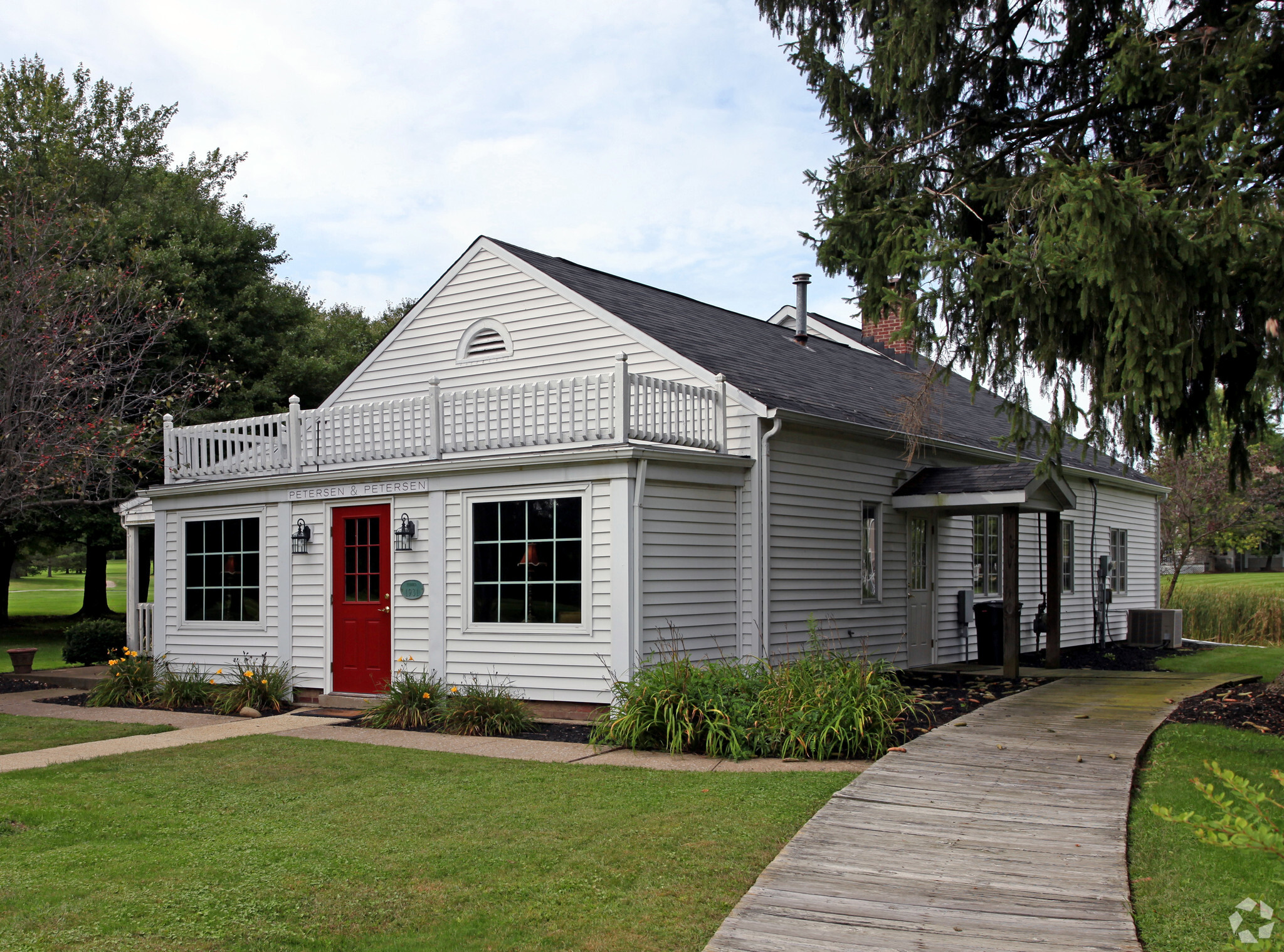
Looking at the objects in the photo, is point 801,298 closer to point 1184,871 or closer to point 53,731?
point 53,731

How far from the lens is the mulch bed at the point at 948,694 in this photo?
9.91 metres

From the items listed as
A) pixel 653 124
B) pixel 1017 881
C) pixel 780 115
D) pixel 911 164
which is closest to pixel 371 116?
pixel 653 124

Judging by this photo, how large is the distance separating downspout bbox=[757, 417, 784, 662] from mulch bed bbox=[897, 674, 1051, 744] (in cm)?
181

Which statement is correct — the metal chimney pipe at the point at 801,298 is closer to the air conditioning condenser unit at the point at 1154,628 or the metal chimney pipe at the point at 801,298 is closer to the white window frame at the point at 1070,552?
the white window frame at the point at 1070,552

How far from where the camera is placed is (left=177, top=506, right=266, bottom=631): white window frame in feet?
44.3

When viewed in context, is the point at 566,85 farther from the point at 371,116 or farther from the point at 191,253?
the point at 191,253

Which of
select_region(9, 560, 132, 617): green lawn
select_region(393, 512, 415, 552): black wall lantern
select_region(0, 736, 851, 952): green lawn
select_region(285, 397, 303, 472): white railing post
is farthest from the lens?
select_region(9, 560, 132, 617): green lawn

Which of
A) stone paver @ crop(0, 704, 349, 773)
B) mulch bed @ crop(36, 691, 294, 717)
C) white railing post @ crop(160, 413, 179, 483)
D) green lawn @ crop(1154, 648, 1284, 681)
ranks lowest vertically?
green lawn @ crop(1154, 648, 1284, 681)

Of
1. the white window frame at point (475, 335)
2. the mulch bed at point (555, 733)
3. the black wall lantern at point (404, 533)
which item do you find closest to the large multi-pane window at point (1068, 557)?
the white window frame at point (475, 335)

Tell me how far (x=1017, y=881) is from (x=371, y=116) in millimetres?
12337

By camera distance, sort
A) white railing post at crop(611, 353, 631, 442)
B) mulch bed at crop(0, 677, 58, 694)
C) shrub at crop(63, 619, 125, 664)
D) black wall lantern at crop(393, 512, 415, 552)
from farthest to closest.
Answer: shrub at crop(63, 619, 125, 664) → mulch bed at crop(0, 677, 58, 694) → black wall lantern at crop(393, 512, 415, 552) → white railing post at crop(611, 353, 631, 442)

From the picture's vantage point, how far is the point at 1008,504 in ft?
45.2

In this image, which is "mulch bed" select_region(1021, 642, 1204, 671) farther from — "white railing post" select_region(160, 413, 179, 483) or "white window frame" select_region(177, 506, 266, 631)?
"white railing post" select_region(160, 413, 179, 483)

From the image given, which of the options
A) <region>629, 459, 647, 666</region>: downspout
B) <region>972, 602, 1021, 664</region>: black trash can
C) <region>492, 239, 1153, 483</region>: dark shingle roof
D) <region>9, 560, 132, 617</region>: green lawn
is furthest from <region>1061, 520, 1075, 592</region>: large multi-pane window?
<region>9, 560, 132, 617</region>: green lawn
